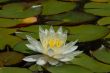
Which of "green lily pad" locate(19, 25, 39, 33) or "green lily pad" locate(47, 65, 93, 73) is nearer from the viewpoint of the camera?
"green lily pad" locate(47, 65, 93, 73)

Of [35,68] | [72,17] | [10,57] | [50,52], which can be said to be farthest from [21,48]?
[72,17]

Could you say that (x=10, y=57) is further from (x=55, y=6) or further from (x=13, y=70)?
(x=55, y=6)

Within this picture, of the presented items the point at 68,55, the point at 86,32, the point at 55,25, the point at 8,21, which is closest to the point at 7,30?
the point at 8,21

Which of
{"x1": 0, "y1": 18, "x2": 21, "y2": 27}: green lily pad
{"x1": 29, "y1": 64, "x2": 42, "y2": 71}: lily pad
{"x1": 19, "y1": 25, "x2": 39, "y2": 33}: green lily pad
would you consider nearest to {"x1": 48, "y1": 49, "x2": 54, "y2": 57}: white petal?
{"x1": 29, "y1": 64, "x2": 42, "y2": 71}: lily pad

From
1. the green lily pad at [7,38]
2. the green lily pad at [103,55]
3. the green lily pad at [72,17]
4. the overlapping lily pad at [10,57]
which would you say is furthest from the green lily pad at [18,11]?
the green lily pad at [103,55]

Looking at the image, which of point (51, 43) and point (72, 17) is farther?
point (72, 17)

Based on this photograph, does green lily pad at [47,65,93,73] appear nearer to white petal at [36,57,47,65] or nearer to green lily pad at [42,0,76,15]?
white petal at [36,57,47,65]

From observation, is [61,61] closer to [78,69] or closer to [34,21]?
[78,69]
